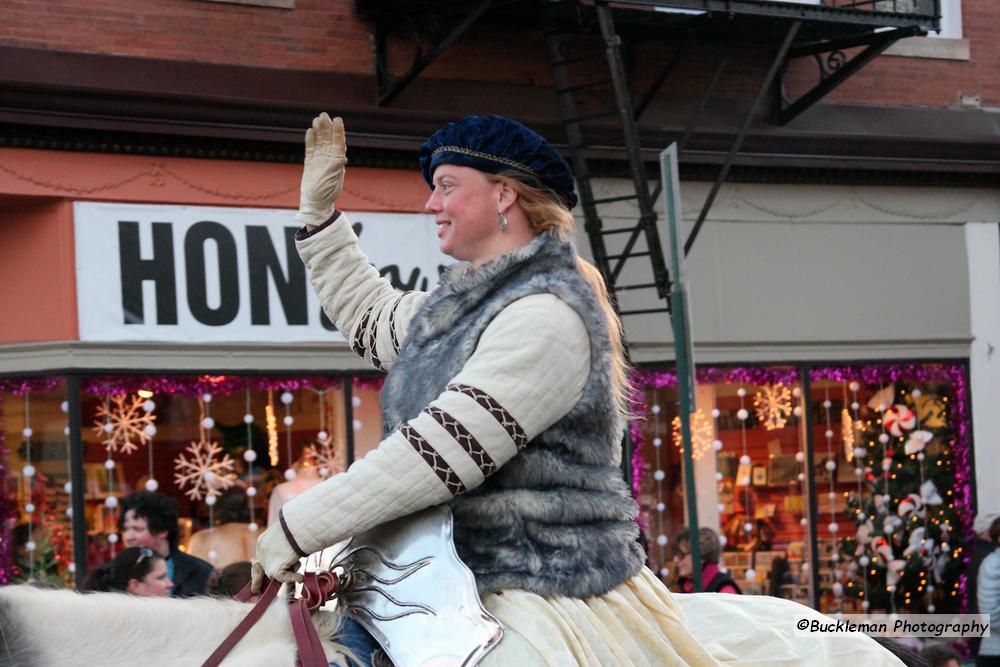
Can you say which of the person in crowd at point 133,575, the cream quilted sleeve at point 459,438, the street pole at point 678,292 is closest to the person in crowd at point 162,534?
the person in crowd at point 133,575

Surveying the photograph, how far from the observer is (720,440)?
13.0 meters

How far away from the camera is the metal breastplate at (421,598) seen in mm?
3371

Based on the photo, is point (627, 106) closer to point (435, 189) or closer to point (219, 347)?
point (219, 347)

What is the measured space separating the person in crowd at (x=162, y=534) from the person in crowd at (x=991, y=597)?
623cm

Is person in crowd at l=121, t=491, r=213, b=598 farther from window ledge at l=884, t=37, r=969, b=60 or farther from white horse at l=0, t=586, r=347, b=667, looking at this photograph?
window ledge at l=884, t=37, r=969, b=60

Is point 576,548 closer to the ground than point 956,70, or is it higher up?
closer to the ground

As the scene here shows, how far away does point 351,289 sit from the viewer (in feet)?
14.5

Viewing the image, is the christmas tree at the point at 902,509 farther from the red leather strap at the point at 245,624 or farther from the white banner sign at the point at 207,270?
the red leather strap at the point at 245,624

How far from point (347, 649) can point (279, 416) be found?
7887mm

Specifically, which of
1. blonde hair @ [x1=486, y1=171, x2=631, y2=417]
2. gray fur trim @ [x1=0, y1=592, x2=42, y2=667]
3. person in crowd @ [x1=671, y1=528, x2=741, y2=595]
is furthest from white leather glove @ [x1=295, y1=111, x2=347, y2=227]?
person in crowd @ [x1=671, y1=528, x2=741, y2=595]

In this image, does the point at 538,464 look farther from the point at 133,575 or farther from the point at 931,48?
the point at 931,48

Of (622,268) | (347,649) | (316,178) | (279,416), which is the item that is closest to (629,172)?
(622,268)

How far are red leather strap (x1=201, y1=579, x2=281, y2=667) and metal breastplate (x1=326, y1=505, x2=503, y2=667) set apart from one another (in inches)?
7.7

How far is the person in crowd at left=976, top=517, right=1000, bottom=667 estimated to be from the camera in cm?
1119
